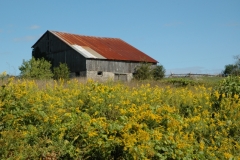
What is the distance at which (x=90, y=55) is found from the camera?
37.7 meters

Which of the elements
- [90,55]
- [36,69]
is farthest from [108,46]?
[36,69]

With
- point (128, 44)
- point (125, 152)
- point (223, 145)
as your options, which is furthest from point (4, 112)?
point (128, 44)

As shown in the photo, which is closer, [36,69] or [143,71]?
[36,69]

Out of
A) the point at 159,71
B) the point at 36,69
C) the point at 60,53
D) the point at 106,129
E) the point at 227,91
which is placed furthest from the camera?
the point at 159,71

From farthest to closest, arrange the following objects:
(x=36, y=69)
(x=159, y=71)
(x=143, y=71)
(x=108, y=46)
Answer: (x=159, y=71)
(x=108, y=46)
(x=143, y=71)
(x=36, y=69)

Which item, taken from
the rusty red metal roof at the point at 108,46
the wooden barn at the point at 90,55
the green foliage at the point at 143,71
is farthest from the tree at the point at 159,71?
the rusty red metal roof at the point at 108,46

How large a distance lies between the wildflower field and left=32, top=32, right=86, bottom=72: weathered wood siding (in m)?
30.5

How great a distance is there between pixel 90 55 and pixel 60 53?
4.54 metres

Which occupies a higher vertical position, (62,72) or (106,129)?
(62,72)

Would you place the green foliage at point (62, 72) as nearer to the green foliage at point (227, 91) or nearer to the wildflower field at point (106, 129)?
the green foliage at point (227, 91)

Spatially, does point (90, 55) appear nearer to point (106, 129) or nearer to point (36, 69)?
point (36, 69)

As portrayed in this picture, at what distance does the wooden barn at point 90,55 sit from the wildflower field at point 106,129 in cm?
2887

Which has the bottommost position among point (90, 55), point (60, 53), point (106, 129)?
point (106, 129)

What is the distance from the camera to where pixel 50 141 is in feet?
18.9
